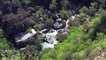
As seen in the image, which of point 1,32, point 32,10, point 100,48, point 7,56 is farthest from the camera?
point 32,10

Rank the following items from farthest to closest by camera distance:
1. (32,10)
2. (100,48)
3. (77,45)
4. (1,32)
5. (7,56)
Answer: (32,10)
(1,32)
(7,56)
(77,45)
(100,48)

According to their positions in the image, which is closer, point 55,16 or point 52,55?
point 52,55

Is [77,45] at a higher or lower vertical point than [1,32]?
lower

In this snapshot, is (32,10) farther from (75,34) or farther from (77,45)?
(77,45)

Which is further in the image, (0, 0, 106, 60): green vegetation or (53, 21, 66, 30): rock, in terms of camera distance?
(53, 21, 66, 30): rock

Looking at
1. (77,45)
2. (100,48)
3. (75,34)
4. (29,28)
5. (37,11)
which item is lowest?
(100,48)

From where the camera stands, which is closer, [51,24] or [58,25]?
[58,25]

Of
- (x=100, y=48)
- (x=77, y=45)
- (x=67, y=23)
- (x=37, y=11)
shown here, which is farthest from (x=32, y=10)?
(x=100, y=48)

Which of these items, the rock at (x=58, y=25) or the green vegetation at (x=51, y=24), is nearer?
the green vegetation at (x=51, y=24)

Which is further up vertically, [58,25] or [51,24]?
[51,24]
